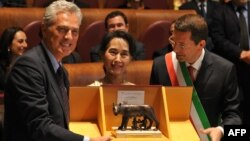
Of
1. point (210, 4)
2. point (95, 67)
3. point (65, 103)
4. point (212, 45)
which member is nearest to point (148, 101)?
point (65, 103)

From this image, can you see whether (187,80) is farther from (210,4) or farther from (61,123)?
(210,4)

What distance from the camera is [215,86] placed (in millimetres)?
1991

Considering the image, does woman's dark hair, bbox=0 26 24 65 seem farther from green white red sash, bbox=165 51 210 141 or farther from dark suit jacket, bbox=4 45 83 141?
dark suit jacket, bbox=4 45 83 141

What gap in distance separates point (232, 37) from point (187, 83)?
6.50 feet

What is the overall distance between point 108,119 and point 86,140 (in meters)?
0.25

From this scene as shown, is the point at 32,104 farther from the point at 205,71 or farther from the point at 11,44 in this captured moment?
the point at 11,44

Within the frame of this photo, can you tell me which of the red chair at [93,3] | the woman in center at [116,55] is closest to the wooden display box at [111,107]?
the woman in center at [116,55]

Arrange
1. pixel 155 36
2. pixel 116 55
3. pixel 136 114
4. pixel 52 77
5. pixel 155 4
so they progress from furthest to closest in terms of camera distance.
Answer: pixel 155 4
pixel 155 36
pixel 116 55
pixel 136 114
pixel 52 77

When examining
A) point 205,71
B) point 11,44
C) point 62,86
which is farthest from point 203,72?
point 11,44

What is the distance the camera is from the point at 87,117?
1714 mm

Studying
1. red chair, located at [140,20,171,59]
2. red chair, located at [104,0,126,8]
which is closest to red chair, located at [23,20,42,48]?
red chair, located at [140,20,171,59]

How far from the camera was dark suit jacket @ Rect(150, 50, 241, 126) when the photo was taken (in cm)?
196

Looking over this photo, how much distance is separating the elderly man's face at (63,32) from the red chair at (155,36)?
2406mm

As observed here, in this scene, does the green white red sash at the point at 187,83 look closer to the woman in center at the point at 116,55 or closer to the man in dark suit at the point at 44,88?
the woman in center at the point at 116,55
